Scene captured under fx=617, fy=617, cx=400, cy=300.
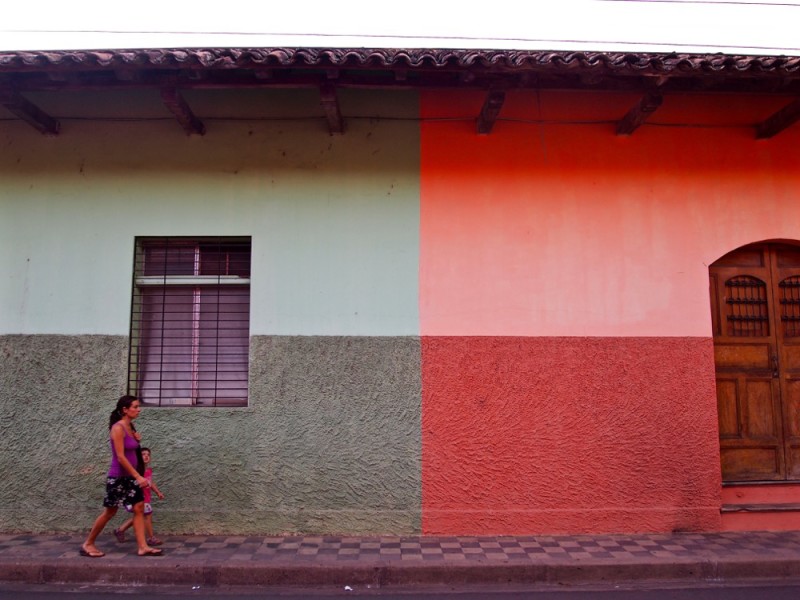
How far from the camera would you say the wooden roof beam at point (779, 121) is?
584 cm

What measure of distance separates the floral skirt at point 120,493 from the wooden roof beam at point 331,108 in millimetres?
3679

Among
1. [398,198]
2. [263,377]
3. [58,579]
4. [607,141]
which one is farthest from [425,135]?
[58,579]

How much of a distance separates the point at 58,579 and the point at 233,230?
3.32 meters

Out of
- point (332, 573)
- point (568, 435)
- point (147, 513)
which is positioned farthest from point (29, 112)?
point (568, 435)

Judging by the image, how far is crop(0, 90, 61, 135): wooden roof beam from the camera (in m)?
5.62

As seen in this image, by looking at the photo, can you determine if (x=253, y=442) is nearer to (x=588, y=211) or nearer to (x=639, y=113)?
(x=588, y=211)

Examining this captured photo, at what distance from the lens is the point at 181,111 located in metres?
5.78

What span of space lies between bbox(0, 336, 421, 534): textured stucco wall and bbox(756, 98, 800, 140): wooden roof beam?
4.12 metres

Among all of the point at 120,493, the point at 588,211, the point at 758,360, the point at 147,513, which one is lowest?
the point at 147,513

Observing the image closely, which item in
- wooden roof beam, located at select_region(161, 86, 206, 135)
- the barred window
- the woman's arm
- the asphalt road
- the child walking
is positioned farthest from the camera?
the barred window

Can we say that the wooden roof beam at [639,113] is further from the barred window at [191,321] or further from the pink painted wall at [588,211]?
the barred window at [191,321]

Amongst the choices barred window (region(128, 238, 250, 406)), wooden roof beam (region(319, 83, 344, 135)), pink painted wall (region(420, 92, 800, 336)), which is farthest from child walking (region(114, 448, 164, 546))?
wooden roof beam (region(319, 83, 344, 135))

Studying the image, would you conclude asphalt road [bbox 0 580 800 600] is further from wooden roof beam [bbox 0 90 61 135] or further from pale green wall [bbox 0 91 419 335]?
wooden roof beam [bbox 0 90 61 135]

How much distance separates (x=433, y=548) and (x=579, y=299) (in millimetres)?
2721
